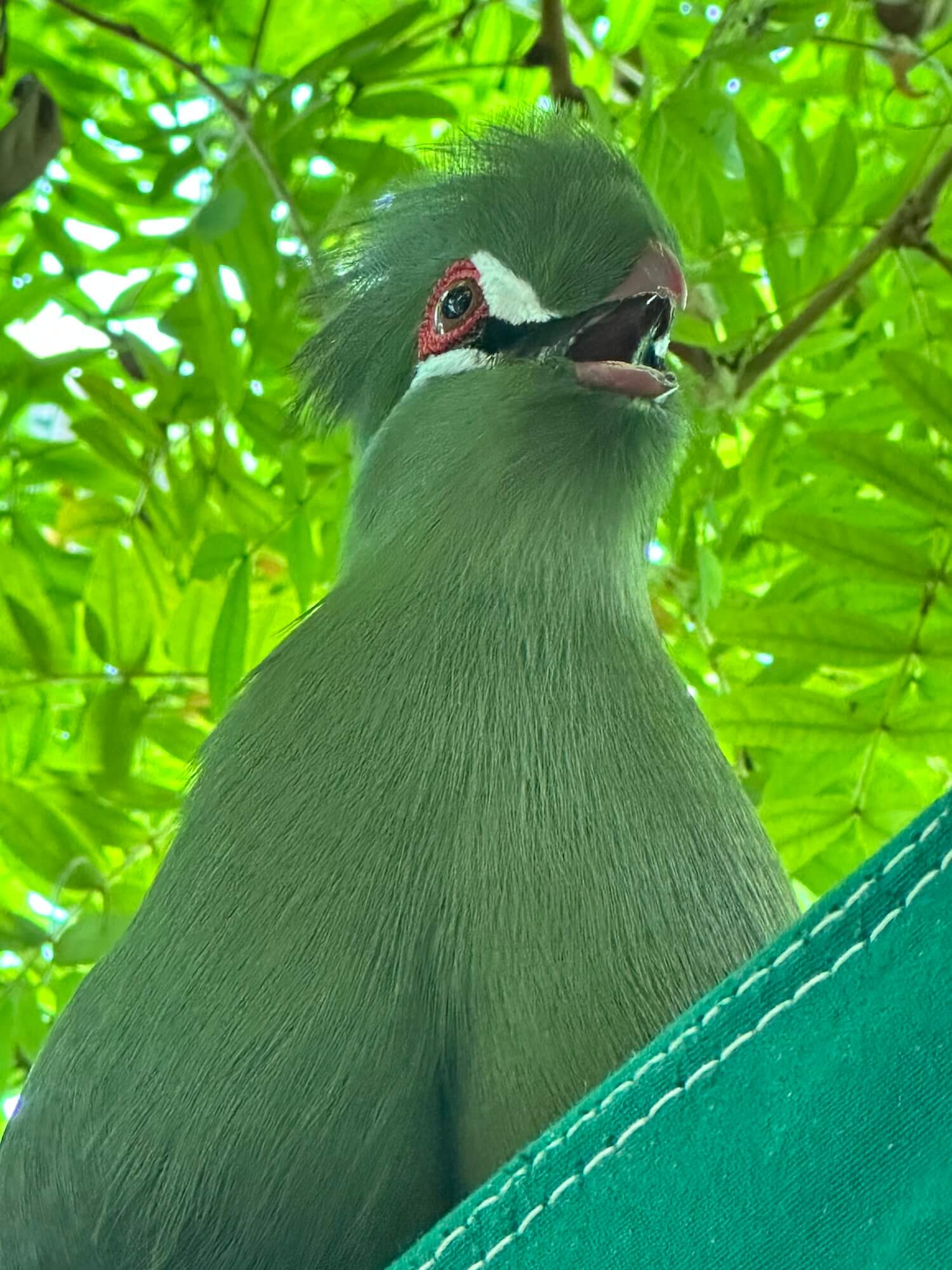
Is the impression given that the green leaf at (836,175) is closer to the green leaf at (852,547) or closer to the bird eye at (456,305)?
the green leaf at (852,547)

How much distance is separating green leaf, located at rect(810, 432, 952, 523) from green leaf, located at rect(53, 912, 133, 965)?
70 centimetres

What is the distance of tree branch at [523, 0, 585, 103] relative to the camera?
59.9 inches

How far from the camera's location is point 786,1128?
1.80 ft

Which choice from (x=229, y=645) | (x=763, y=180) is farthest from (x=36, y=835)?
(x=763, y=180)

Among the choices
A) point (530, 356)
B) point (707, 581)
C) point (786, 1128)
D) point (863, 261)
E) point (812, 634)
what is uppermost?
point (863, 261)

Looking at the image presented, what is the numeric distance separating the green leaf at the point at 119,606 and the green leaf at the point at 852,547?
63 centimetres

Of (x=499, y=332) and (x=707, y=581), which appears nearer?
(x=499, y=332)

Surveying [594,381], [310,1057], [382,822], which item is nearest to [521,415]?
[594,381]

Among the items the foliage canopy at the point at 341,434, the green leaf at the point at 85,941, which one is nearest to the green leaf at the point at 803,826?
the foliage canopy at the point at 341,434

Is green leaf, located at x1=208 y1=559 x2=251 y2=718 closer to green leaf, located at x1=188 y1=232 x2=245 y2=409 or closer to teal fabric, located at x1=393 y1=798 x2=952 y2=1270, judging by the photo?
green leaf, located at x1=188 y1=232 x2=245 y2=409

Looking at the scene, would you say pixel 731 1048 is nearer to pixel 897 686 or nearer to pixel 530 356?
pixel 530 356

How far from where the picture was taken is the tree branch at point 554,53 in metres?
1.52

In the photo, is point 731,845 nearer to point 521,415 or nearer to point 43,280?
point 521,415

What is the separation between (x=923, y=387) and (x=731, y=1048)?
0.75m
